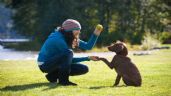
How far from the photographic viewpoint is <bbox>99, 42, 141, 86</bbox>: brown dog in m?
10.8

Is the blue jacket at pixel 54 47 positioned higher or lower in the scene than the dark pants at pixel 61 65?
higher

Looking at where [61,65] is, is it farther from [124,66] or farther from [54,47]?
[124,66]

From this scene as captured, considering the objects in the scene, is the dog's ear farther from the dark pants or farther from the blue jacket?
the dark pants

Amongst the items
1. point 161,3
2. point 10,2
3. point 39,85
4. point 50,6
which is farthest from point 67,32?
point 161,3

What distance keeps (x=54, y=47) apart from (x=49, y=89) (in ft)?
3.90

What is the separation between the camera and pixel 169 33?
60250 millimetres

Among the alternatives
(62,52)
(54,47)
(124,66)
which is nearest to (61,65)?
(62,52)

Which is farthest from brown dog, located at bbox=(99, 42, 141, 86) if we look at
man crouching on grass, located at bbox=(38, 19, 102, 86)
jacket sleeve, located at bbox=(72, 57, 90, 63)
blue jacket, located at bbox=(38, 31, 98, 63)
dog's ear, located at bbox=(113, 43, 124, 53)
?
A: blue jacket, located at bbox=(38, 31, 98, 63)

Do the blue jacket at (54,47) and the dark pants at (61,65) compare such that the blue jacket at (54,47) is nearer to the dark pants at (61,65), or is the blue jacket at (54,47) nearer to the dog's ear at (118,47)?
the dark pants at (61,65)

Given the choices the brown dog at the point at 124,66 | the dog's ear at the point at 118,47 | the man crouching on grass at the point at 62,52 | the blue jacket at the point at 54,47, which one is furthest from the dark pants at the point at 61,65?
the dog's ear at the point at 118,47

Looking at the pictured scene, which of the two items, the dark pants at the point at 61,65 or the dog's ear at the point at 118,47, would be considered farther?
the dog's ear at the point at 118,47

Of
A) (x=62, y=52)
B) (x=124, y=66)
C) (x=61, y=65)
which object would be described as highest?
(x=62, y=52)

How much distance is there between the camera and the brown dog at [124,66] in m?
10.8

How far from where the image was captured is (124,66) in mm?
10938
